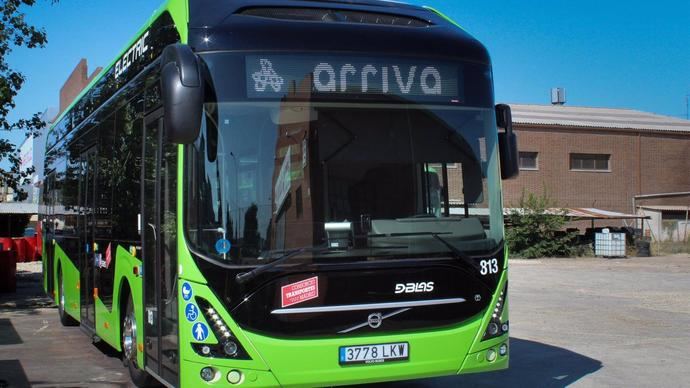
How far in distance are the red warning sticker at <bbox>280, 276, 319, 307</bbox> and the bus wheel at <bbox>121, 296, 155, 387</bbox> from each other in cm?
240

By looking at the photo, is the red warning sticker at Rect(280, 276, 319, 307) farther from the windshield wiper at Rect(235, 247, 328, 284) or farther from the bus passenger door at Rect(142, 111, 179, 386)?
the bus passenger door at Rect(142, 111, 179, 386)

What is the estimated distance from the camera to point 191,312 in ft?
18.3

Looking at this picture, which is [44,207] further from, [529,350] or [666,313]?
[666,313]

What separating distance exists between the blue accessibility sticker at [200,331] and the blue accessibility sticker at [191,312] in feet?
0.18

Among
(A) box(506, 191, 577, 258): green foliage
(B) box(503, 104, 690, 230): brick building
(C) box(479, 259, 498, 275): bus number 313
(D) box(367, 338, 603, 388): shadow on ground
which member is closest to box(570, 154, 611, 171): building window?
(B) box(503, 104, 690, 230): brick building

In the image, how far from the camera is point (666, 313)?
15.1 meters

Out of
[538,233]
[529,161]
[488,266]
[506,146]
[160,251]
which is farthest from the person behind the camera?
[529,161]

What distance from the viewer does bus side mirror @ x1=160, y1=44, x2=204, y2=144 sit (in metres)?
5.26

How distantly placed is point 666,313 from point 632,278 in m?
10.2

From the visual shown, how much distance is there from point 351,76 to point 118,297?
3.75m

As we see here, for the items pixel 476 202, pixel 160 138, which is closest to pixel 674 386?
pixel 476 202

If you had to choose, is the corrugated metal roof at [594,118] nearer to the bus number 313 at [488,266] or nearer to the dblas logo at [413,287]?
the bus number 313 at [488,266]

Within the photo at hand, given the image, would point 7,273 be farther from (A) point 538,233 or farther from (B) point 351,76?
(A) point 538,233

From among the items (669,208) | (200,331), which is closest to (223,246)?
(200,331)
